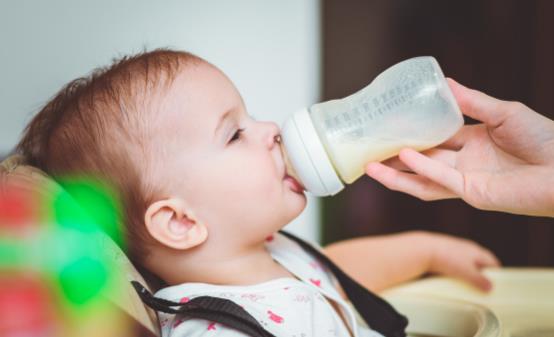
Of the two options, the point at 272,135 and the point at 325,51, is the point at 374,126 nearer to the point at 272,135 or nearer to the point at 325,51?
the point at 272,135

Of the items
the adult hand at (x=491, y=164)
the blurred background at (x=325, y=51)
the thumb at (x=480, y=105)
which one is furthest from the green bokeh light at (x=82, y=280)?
the blurred background at (x=325, y=51)

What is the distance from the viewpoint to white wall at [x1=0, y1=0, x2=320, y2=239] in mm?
1410

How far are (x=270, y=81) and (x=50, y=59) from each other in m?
0.78

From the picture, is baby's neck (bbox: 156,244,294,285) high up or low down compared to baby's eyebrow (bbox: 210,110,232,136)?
down

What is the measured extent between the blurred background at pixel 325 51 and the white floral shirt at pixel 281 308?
816 mm

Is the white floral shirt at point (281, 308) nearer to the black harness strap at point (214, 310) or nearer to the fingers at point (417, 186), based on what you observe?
the black harness strap at point (214, 310)

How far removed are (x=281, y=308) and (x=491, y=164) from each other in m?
0.35

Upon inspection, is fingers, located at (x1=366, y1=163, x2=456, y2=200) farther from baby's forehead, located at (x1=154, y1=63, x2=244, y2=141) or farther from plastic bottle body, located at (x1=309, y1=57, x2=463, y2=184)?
baby's forehead, located at (x1=154, y1=63, x2=244, y2=141)

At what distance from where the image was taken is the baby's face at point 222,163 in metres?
0.80

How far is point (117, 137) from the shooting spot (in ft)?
→ 2.54

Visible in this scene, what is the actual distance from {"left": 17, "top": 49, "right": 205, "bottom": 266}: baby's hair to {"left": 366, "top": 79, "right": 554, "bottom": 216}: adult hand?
31cm

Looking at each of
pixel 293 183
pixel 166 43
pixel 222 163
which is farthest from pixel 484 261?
pixel 166 43

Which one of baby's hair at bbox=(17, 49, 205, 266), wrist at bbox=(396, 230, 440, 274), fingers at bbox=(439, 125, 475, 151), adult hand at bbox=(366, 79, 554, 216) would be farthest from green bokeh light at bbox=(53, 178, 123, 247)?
wrist at bbox=(396, 230, 440, 274)

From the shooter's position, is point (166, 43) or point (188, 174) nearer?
point (188, 174)
